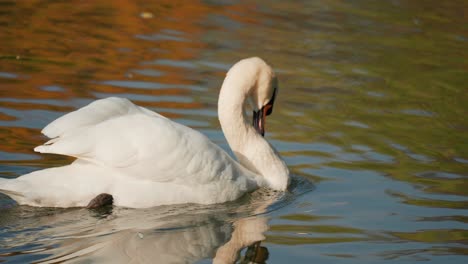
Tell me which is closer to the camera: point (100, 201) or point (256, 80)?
point (100, 201)

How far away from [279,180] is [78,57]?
5.37m

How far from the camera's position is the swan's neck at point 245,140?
319 inches

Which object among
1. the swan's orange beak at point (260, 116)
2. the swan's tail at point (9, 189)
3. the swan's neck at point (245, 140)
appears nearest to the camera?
the swan's tail at point (9, 189)

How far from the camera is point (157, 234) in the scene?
672 cm

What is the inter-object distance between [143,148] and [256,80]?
1.47 meters

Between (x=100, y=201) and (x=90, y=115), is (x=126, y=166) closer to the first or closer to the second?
(x=100, y=201)

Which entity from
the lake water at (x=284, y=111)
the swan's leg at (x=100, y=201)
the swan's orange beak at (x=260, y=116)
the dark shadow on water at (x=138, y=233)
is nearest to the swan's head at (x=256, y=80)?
the swan's orange beak at (x=260, y=116)

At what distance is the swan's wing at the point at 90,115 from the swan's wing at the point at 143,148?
3cm

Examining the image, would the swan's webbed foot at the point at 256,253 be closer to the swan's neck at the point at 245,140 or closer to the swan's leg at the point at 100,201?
the swan's leg at the point at 100,201

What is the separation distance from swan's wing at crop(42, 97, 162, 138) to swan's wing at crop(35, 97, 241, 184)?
35 mm

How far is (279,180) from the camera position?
818 cm

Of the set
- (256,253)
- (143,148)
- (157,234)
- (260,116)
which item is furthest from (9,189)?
(260,116)

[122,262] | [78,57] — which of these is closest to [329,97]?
[78,57]

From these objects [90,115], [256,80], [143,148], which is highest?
[256,80]
